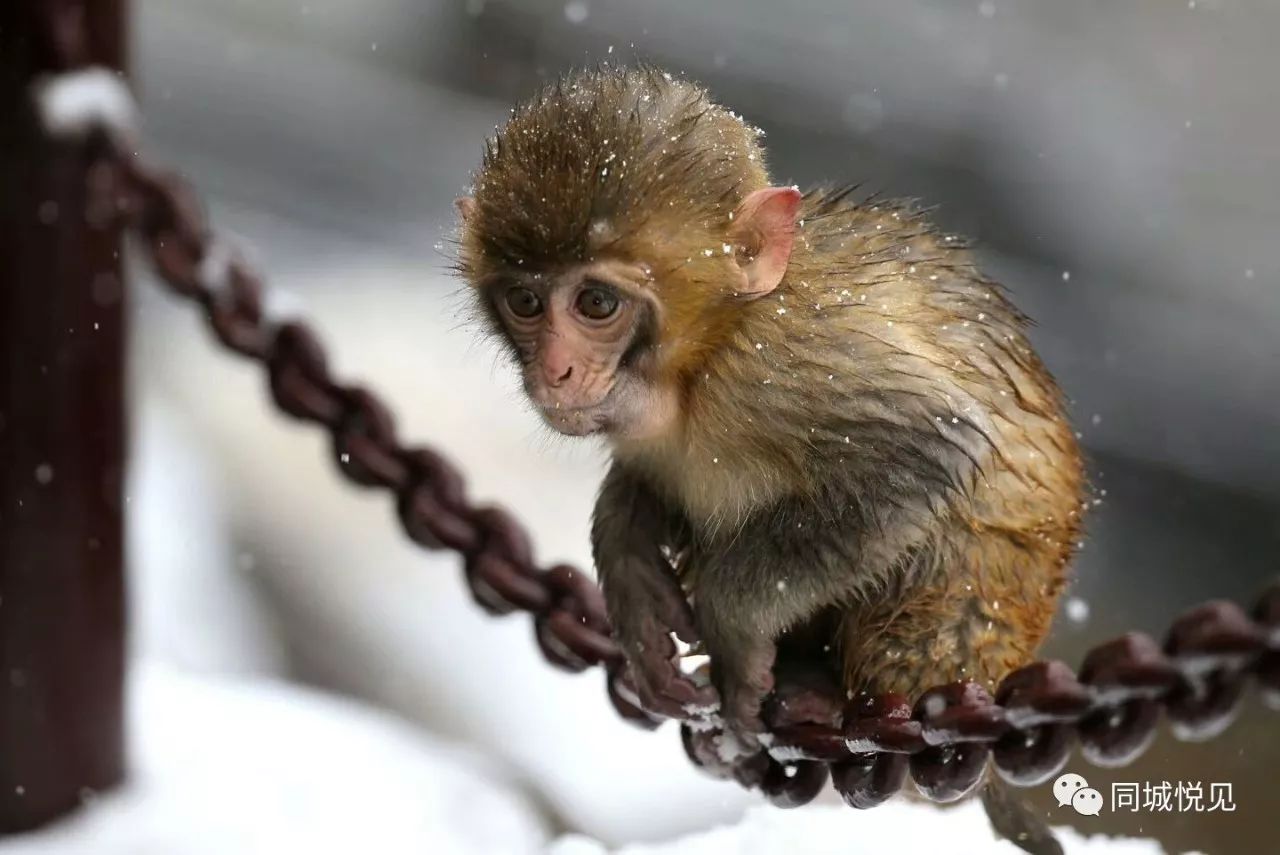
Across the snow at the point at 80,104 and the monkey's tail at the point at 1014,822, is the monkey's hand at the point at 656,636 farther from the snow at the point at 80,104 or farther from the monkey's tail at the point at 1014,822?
the snow at the point at 80,104

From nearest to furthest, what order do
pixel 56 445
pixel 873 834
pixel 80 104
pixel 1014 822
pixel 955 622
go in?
1. pixel 955 622
2. pixel 1014 822
3. pixel 873 834
4. pixel 80 104
5. pixel 56 445

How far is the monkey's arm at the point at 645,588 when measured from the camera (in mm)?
1820

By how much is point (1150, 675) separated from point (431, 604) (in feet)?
10.3

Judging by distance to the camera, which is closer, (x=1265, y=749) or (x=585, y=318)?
(x=585, y=318)

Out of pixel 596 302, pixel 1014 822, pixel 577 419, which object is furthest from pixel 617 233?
pixel 1014 822

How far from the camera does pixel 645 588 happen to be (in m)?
1.89

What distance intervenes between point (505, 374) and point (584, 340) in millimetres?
1256

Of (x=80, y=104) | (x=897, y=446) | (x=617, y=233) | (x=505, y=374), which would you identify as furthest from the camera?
(x=505, y=374)

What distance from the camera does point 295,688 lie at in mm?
3590

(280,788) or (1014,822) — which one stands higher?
(280,788)

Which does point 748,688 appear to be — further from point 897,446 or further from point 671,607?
point 897,446

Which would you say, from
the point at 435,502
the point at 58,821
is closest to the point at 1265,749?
the point at 435,502

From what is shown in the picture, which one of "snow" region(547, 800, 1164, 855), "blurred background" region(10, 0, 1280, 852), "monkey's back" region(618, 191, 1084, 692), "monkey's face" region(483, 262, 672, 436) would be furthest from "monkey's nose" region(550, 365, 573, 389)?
"snow" region(547, 800, 1164, 855)

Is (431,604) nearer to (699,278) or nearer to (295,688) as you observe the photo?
(295,688)
